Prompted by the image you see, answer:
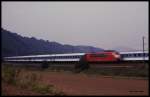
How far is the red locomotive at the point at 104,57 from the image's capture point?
2064 inches

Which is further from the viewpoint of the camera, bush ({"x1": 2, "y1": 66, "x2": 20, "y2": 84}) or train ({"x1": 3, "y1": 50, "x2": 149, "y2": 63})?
train ({"x1": 3, "y1": 50, "x2": 149, "y2": 63})

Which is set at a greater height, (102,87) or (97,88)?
(97,88)

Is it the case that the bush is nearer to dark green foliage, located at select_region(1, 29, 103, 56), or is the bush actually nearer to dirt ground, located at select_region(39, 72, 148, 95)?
dirt ground, located at select_region(39, 72, 148, 95)

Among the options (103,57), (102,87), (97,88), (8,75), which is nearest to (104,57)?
(103,57)

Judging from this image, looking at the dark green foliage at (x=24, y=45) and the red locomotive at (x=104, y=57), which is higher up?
the red locomotive at (x=104, y=57)

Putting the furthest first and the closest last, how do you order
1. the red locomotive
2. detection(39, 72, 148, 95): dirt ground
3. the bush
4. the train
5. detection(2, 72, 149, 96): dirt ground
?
the red locomotive
the train
detection(39, 72, 148, 95): dirt ground
detection(2, 72, 149, 96): dirt ground
the bush

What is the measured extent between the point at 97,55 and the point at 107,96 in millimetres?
38564

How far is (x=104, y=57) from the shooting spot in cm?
5462

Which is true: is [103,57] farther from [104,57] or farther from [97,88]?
[97,88]

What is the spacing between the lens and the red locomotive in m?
52.4

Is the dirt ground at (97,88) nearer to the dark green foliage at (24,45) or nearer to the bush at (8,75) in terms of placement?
the bush at (8,75)

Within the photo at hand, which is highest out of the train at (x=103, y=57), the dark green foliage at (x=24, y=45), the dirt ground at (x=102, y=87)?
the dirt ground at (x=102, y=87)

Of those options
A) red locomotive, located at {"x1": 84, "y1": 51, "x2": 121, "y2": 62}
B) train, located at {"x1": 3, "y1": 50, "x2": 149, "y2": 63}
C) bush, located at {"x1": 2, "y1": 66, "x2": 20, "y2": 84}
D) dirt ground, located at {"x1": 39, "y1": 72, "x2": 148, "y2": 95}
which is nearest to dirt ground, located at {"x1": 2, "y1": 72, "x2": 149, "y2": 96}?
dirt ground, located at {"x1": 39, "y1": 72, "x2": 148, "y2": 95}

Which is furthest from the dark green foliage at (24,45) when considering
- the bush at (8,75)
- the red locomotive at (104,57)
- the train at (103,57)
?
the bush at (8,75)
